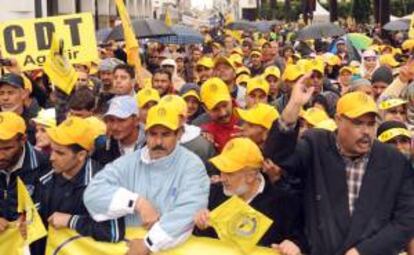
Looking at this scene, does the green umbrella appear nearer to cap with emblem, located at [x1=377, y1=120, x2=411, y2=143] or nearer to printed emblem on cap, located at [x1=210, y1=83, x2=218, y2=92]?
printed emblem on cap, located at [x1=210, y1=83, x2=218, y2=92]

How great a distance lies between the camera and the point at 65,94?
8.88 m

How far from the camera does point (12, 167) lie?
18.4 feet

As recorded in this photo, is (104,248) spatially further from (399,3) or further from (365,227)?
(399,3)

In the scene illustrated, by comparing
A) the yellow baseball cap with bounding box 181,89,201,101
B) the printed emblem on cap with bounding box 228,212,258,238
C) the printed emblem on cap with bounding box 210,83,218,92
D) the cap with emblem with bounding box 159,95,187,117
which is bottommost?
the printed emblem on cap with bounding box 228,212,258,238

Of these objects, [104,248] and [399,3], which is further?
[399,3]

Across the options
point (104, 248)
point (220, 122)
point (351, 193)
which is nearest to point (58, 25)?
point (220, 122)

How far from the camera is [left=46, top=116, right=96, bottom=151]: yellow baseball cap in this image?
5.31 meters

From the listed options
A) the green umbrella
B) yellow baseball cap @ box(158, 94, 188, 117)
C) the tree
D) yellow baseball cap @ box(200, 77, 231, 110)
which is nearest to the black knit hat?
yellow baseball cap @ box(200, 77, 231, 110)

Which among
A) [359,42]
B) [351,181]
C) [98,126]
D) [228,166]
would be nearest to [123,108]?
[98,126]

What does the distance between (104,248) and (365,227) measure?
1604 mm

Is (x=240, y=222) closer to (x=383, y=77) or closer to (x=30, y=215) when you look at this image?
(x=30, y=215)

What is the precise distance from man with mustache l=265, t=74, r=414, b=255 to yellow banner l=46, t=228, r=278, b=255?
42 cm

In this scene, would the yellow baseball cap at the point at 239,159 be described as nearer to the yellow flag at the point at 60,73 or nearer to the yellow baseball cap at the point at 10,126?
the yellow baseball cap at the point at 10,126

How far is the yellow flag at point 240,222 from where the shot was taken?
16.1 feet
